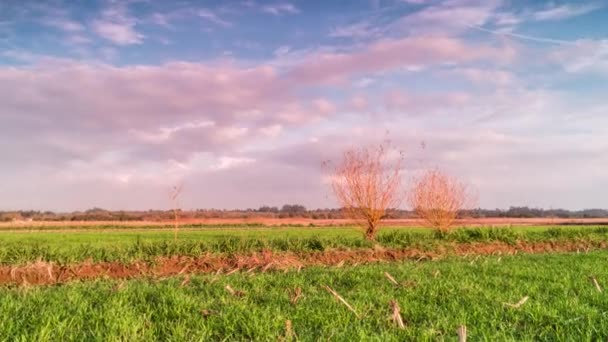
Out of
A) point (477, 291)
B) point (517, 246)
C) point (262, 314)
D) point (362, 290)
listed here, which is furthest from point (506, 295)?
point (517, 246)

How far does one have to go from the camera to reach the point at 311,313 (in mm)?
7797

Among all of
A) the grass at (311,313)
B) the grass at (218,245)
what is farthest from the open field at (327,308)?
the grass at (218,245)

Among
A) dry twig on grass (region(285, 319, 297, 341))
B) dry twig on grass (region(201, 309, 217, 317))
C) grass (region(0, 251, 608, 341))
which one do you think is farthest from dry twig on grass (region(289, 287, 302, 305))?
dry twig on grass (region(285, 319, 297, 341))

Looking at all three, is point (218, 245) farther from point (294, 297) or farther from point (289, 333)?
point (289, 333)

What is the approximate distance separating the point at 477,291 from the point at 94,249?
55.7 feet

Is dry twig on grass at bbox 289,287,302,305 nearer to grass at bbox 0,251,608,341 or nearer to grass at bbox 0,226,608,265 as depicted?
grass at bbox 0,251,608,341

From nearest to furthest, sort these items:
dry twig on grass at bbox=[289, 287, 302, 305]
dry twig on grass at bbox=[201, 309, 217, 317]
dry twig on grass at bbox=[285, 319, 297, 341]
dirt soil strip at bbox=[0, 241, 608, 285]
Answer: dry twig on grass at bbox=[285, 319, 297, 341] < dry twig on grass at bbox=[201, 309, 217, 317] < dry twig on grass at bbox=[289, 287, 302, 305] < dirt soil strip at bbox=[0, 241, 608, 285]

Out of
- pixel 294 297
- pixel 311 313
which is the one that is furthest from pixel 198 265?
pixel 311 313

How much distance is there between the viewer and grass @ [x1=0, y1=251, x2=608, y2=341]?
21.6 ft

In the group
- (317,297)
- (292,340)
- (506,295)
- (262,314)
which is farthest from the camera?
(506,295)

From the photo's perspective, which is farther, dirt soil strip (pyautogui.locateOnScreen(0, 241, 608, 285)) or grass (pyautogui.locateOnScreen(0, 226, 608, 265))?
grass (pyautogui.locateOnScreen(0, 226, 608, 265))

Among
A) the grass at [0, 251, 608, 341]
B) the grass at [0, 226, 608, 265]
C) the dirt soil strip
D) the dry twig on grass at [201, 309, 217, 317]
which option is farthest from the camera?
the grass at [0, 226, 608, 265]

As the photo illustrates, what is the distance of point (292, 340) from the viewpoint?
6.25 m

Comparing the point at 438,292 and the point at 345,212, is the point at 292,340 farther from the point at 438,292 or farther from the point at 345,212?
the point at 345,212
